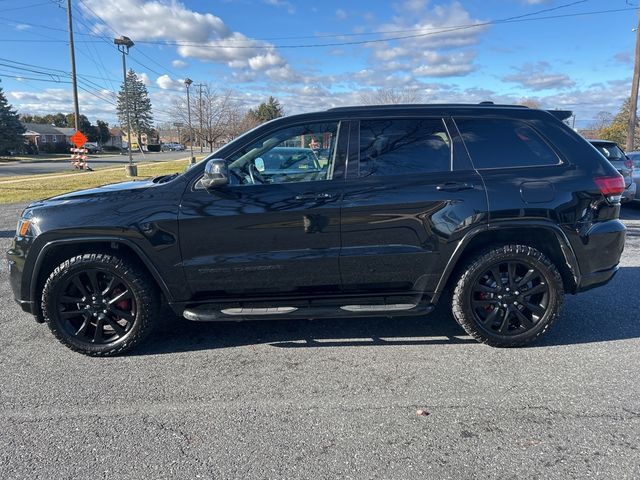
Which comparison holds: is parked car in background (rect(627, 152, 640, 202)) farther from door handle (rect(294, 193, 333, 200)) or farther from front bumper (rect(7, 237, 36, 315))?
front bumper (rect(7, 237, 36, 315))

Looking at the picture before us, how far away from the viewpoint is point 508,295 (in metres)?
3.60

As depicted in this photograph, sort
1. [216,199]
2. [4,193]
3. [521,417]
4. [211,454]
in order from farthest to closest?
[4,193] → [216,199] → [521,417] → [211,454]

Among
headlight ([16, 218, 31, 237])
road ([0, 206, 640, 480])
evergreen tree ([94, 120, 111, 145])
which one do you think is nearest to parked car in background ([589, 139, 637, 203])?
road ([0, 206, 640, 480])

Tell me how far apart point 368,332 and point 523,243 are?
1.52 metres

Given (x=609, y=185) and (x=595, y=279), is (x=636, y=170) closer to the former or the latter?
(x=609, y=185)

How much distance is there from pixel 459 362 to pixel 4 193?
16981 millimetres

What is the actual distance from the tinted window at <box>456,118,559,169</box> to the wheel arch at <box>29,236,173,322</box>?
271 centimetres

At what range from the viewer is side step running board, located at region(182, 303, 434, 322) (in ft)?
11.3

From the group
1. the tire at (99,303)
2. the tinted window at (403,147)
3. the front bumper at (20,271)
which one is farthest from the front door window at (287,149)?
the front bumper at (20,271)

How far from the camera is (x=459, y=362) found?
3.40 meters

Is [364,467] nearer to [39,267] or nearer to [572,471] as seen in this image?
[572,471]

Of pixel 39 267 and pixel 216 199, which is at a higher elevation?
pixel 216 199

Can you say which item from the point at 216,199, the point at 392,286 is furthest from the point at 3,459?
the point at 392,286

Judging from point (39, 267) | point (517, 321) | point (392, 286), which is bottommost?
point (517, 321)
